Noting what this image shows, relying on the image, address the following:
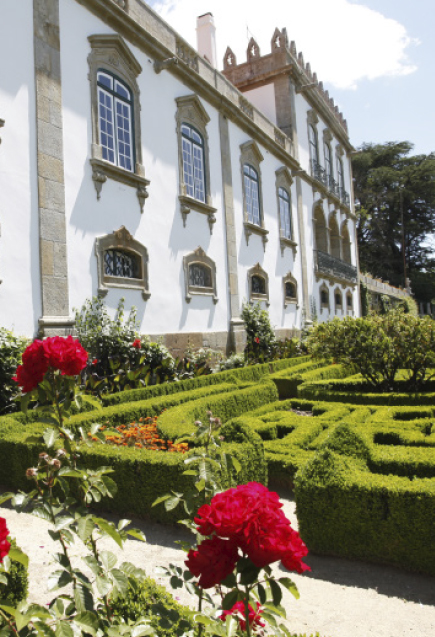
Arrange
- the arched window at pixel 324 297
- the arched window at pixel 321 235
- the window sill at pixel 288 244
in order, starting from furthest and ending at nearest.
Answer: the arched window at pixel 321 235 → the arched window at pixel 324 297 → the window sill at pixel 288 244

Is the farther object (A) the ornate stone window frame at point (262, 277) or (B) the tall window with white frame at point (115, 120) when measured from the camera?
(A) the ornate stone window frame at point (262, 277)

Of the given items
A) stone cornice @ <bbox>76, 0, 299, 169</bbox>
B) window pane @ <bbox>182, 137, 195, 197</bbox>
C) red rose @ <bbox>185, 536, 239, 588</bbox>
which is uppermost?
stone cornice @ <bbox>76, 0, 299, 169</bbox>

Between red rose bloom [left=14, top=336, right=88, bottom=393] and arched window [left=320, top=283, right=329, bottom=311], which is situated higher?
arched window [left=320, top=283, right=329, bottom=311]

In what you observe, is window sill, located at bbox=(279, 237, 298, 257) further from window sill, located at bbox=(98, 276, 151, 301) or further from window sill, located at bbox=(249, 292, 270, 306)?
window sill, located at bbox=(98, 276, 151, 301)

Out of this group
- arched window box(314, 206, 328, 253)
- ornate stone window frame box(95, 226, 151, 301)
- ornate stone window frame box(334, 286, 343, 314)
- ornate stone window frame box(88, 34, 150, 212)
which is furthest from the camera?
ornate stone window frame box(334, 286, 343, 314)

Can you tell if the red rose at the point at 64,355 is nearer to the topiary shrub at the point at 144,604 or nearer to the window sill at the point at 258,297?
the topiary shrub at the point at 144,604

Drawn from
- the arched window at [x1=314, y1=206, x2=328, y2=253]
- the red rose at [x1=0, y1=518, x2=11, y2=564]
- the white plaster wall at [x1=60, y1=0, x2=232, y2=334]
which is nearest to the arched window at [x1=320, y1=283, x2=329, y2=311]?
the arched window at [x1=314, y1=206, x2=328, y2=253]

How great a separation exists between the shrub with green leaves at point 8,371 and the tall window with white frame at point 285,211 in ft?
42.0

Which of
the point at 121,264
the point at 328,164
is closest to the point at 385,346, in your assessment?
the point at 121,264

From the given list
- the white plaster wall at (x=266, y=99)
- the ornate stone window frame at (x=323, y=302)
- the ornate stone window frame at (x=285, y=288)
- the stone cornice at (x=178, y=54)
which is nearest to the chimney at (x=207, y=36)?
the stone cornice at (x=178, y=54)

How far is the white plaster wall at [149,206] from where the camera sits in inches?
344

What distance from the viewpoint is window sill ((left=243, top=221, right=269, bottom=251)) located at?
587 inches

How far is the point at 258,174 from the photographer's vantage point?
53.7 ft

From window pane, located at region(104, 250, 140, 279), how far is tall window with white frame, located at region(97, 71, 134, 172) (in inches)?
73.6
